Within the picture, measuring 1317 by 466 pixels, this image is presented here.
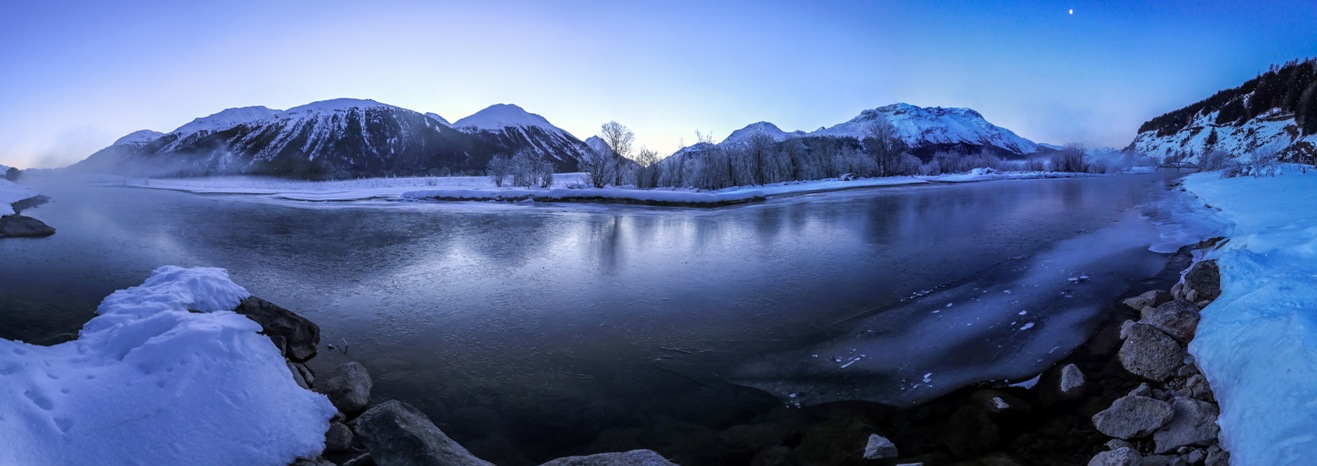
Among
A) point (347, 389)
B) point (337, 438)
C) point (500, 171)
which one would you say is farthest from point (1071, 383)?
point (500, 171)

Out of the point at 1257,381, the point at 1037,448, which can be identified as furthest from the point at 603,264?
the point at 1257,381

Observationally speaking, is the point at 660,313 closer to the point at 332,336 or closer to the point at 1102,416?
the point at 332,336

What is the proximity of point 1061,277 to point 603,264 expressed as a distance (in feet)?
30.8

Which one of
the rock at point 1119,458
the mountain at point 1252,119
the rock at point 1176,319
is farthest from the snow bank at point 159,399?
the mountain at point 1252,119

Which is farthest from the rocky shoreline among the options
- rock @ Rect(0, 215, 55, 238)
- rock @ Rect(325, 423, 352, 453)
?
rock @ Rect(0, 215, 55, 238)

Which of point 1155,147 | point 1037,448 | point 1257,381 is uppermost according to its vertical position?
point 1155,147

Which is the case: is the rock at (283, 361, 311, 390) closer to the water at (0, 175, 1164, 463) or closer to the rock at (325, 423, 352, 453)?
the water at (0, 175, 1164, 463)

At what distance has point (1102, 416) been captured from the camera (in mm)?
4883

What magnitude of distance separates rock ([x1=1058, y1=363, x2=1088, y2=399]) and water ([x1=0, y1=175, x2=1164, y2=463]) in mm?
425

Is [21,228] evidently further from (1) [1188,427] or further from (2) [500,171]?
(2) [500,171]

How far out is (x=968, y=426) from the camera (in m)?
5.16

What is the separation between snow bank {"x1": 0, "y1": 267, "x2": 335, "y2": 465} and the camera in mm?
3955

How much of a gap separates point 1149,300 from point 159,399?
1116cm

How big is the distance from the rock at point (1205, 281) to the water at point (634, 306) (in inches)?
43.4
